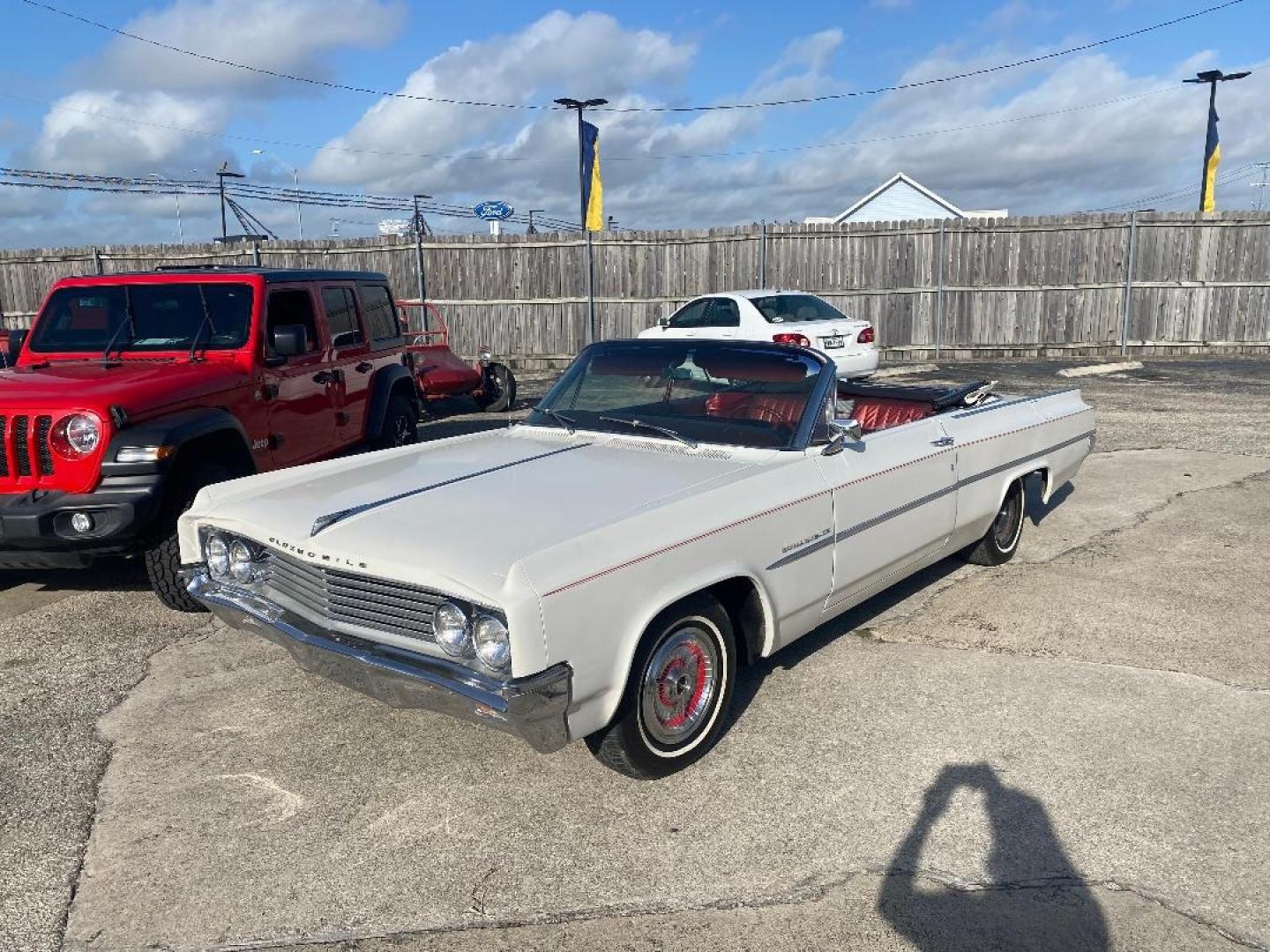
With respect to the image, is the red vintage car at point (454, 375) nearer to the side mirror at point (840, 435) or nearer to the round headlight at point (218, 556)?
the round headlight at point (218, 556)

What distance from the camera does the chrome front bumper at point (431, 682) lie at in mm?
2881

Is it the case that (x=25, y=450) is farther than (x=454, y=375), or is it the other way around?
(x=454, y=375)

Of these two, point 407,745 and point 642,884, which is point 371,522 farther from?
point 642,884

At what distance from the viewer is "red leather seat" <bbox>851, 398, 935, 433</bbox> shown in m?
5.72

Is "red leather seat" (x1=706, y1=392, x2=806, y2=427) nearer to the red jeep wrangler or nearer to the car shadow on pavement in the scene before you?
the car shadow on pavement

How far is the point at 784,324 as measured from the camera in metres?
13.0

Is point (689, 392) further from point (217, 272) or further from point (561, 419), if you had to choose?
point (217, 272)

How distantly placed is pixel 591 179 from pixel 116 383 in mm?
18128

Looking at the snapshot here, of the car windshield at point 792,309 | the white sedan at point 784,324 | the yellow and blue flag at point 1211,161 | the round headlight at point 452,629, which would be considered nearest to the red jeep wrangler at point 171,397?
the round headlight at point 452,629

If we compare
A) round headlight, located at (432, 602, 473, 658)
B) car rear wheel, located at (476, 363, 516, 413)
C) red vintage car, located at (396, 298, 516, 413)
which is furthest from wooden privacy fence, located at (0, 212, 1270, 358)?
round headlight, located at (432, 602, 473, 658)

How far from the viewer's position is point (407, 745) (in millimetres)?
3812

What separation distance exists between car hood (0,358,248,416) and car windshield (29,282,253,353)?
20cm

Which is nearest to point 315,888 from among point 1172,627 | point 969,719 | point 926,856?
point 926,856

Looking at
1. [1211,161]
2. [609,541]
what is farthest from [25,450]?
[1211,161]
